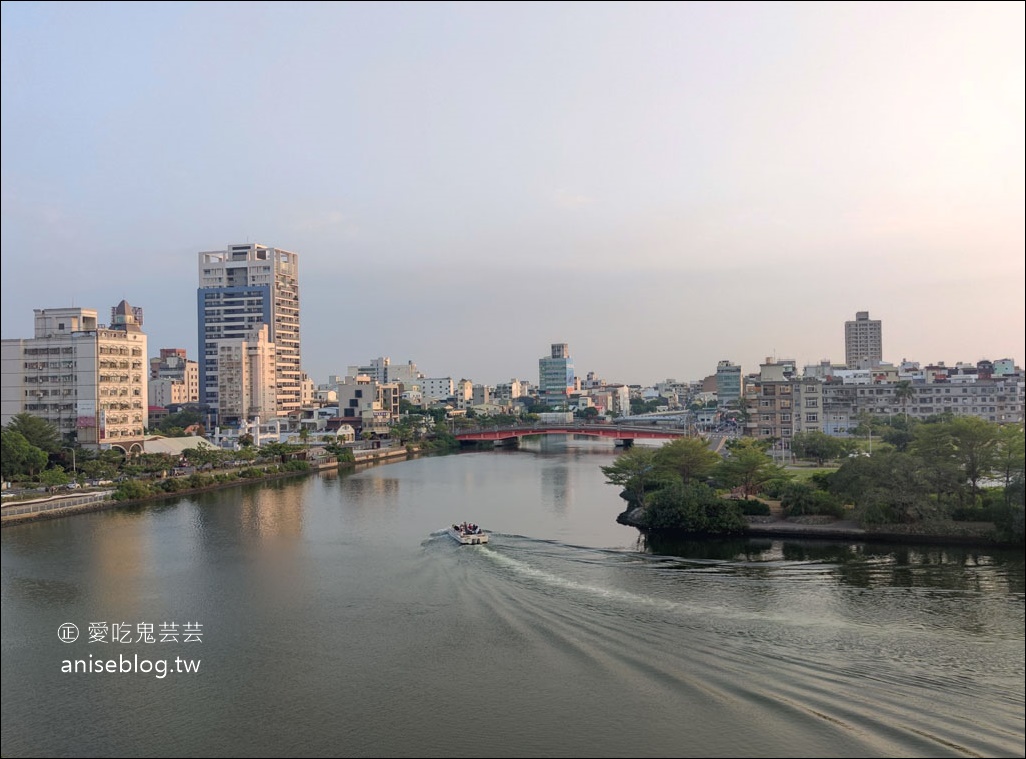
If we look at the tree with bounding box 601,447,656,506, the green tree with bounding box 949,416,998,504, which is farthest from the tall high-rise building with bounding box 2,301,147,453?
the green tree with bounding box 949,416,998,504

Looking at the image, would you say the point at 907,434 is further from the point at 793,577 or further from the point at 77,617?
the point at 77,617

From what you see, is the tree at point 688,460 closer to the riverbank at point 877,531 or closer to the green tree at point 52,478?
the riverbank at point 877,531

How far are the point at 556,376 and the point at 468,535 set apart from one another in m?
33.7

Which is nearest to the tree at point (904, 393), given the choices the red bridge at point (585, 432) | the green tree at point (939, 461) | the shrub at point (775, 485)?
the red bridge at point (585, 432)

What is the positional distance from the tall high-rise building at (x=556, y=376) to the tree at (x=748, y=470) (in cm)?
3132

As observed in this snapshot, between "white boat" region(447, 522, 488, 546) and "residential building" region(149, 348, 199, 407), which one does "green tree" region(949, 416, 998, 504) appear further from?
"residential building" region(149, 348, 199, 407)

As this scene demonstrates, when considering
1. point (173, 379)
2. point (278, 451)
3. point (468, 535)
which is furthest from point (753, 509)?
point (173, 379)

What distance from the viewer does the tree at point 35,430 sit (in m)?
8.60

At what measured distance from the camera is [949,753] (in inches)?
111

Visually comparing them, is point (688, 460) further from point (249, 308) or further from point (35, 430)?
point (249, 308)

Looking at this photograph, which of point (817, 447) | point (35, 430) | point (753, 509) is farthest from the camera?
point (817, 447)

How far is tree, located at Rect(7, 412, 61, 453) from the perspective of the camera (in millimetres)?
8602

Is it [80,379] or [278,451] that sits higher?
[80,379]

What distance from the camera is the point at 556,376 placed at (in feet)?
132
